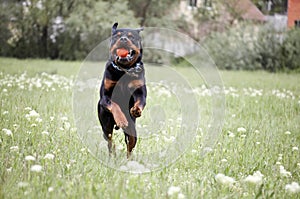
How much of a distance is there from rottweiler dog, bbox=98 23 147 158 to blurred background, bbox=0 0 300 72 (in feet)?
63.4

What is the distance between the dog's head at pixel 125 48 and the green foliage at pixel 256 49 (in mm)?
19367

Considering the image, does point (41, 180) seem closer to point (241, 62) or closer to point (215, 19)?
point (241, 62)

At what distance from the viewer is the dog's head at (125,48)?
3639mm

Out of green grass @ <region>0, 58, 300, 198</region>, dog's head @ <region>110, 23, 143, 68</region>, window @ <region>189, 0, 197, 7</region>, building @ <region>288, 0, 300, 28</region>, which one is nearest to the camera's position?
Answer: green grass @ <region>0, 58, 300, 198</region>

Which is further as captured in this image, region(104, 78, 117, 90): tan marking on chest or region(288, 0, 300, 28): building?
region(288, 0, 300, 28): building

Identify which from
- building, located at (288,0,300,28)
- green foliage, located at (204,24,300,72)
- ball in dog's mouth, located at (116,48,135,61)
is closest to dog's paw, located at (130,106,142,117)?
ball in dog's mouth, located at (116,48,135,61)

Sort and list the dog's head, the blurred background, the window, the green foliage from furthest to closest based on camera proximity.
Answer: the window, the blurred background, the green foliage, the dog's head

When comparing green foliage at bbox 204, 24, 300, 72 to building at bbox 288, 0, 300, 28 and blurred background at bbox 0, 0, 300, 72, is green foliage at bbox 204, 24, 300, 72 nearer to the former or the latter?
blurred background at bbox 0, 0, 300, 72

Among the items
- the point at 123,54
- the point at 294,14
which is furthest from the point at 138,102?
the point at 294,14

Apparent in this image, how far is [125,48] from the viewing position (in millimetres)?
3648

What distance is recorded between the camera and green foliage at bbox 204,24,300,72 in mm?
22125

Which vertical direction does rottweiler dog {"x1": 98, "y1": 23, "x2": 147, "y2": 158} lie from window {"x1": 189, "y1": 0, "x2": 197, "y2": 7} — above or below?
below

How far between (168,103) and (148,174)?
486cm

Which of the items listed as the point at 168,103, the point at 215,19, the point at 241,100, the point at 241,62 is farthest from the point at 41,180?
the point at 215,19
